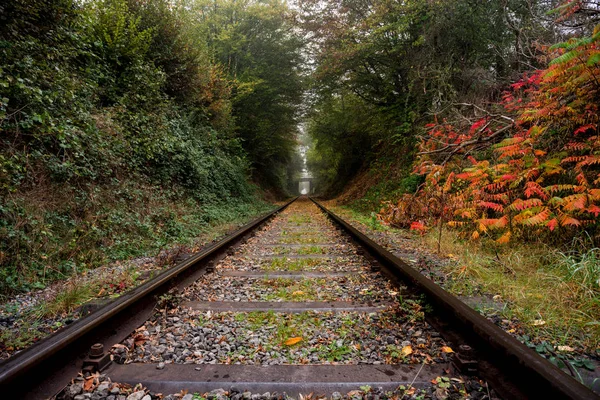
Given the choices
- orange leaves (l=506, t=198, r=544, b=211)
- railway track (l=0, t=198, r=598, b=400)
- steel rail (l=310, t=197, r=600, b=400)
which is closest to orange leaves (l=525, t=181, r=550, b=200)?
orange leaves (l=506, t=198, r=544, b=211)

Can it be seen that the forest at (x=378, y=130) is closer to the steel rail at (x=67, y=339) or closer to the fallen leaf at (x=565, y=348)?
the fallen leaf at (x=565, y=348)

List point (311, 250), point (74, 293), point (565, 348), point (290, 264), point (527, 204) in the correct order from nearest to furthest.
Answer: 1. point (565, 348)
2. point (74, 293)
3. point (527, 204)
4. point (290, 264)
5. point (311, 250)

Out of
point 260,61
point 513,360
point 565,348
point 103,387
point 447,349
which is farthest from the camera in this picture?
point 260,61

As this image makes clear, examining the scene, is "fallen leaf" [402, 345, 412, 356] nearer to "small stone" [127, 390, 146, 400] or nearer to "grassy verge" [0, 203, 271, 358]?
"small stone" [127, 390, 146, 400]

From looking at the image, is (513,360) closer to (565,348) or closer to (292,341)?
(565,348)

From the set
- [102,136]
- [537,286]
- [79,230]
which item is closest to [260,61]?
[102,136]

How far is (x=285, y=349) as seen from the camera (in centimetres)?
196

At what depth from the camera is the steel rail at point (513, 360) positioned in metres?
1.16

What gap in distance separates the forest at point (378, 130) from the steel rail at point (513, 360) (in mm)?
598

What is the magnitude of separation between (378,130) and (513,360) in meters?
13.4

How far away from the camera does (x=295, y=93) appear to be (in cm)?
1781

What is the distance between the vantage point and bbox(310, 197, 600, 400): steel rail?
1.16 m

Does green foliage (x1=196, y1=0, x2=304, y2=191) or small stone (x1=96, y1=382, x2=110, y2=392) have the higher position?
green foliage (x1=196, y1=0, x2=304, y2=191)

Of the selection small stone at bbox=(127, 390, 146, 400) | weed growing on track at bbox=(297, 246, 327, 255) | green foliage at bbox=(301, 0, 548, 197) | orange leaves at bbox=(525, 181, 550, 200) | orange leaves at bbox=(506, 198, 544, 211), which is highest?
green foliage at bbox=(301, 0, 548, 197)
